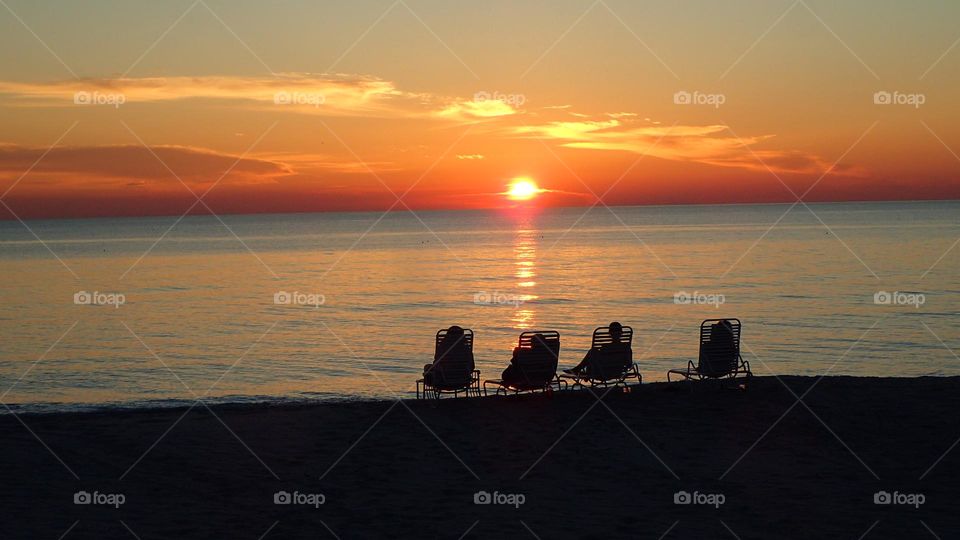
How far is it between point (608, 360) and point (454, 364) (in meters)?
2.61

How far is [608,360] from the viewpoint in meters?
15.2

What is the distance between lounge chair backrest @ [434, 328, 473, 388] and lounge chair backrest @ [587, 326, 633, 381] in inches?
82.3

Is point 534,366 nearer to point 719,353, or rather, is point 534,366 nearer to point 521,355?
point 521,355

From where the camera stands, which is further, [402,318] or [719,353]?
[402,318]

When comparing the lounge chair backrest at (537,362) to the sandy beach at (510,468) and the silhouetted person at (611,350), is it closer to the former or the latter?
the sandy beach at (510,468)

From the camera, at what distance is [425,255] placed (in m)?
90.9

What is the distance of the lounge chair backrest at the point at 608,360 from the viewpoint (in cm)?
1513

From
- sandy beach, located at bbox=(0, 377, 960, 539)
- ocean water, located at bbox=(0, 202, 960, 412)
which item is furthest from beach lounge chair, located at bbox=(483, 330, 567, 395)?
ocean water, located at bbox=(0, 202, 960, 412)

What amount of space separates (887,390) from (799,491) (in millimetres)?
6290

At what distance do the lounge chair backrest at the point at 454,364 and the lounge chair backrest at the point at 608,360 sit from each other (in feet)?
6.86

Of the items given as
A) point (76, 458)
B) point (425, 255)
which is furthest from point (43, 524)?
point (425, 255)

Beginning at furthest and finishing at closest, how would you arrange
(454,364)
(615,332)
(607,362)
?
1. (615,332)
2. (607,362)
3. (454,364)

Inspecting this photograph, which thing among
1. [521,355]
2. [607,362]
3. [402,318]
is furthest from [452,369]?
[402,318]

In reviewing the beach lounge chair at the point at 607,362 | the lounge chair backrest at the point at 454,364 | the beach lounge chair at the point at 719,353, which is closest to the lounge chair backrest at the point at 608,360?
the beach lounge chair at the point at 607,362
